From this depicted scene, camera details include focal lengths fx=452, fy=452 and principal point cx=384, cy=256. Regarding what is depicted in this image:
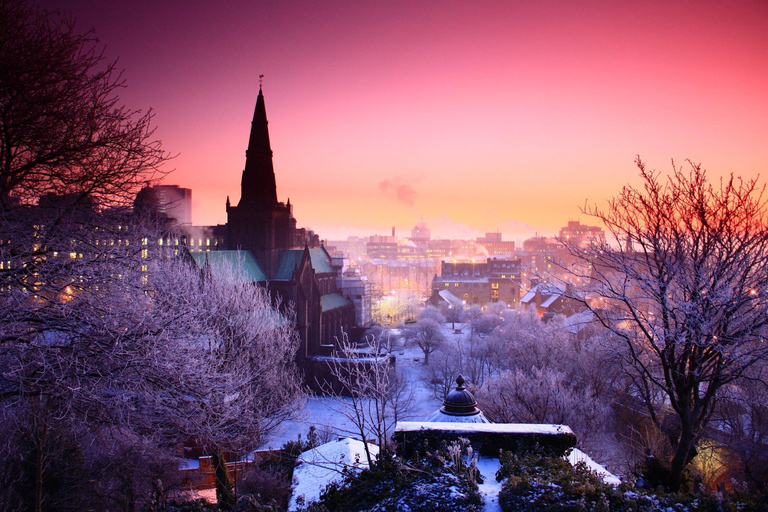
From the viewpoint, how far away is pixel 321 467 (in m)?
11.2

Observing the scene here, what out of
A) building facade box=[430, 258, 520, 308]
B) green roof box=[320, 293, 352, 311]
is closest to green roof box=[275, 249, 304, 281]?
green roof box=[320, 293, 352, 311]

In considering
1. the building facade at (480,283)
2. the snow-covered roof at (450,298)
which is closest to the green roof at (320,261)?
the snow-covered roof at (450,298)

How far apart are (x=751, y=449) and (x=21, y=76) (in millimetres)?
22432

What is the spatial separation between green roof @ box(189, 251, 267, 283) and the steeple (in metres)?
4.39

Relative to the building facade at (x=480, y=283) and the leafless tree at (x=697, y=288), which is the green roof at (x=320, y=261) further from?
the leafless tree at (x=697, y=288)

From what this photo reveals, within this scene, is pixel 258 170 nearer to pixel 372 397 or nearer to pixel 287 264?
pixel 287 264

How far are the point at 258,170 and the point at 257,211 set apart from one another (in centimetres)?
330

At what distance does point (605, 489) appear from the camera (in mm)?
6246

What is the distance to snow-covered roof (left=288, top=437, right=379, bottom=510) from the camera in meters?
11.3

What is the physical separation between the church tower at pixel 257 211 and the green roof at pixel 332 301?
24.6ft

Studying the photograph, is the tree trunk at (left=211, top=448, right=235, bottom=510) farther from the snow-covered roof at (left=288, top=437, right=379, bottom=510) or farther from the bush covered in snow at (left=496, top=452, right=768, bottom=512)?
the bush covered in snow at (left=496, top=452, right=768, bottom=512)

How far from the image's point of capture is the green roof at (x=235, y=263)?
1076 inches

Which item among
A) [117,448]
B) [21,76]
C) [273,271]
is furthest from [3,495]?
[273,271]

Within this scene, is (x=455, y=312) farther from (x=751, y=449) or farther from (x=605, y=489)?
(x=605, y=489)
